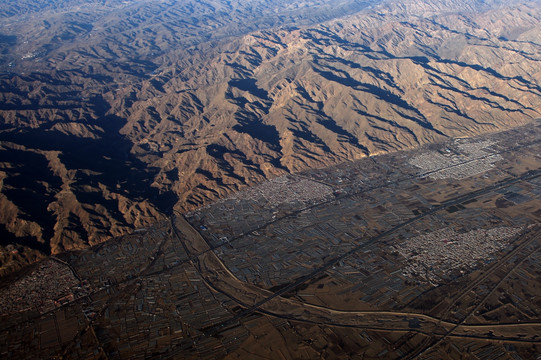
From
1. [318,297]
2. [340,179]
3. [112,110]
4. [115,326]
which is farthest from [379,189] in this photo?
[112,110]

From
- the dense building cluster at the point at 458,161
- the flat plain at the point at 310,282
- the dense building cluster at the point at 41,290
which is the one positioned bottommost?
the dense building cluster at the point at 458,161

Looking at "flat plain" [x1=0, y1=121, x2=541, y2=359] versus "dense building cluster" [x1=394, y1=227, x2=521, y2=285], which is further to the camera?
"dense building cluster" [x1=394, y1=227, x2=521, y2=285]

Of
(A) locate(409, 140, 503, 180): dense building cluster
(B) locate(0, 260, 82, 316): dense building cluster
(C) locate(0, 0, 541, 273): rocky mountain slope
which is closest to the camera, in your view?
(B) locate(0, 260, 82, 316): dense building cluster

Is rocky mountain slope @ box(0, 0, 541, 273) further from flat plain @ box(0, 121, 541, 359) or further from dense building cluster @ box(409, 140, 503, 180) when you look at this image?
dense building cluster @ box(409, 140, 503, 180)

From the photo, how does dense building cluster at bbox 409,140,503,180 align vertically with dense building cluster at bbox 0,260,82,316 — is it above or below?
below

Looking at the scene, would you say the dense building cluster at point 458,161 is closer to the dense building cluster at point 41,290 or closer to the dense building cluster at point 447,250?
the dense building cluster at point 447,250

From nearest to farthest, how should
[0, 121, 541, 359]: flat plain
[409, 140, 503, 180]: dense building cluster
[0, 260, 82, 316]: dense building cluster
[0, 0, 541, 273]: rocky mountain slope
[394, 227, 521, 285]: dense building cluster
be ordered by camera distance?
[0, 121, 541, 359]: flat plain, [0, 260, 82, 316]: dense building cluster, [394, 227, 521, 285]: dense building cluster, [0, 0, 541, 273]: rocky mountain slope, [409, 140, 503, 180]: dense building cluster

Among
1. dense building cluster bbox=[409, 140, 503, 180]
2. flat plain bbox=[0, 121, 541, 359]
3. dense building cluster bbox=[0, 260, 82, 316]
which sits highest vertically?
dense building cluster bbox=[0, 260, 82, 316]

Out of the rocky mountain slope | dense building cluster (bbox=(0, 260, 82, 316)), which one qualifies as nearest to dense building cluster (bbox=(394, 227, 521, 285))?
the rocky mountain slope

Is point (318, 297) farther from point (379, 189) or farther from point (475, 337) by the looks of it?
point (379, 189)

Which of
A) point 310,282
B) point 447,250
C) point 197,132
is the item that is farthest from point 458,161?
point 197,132

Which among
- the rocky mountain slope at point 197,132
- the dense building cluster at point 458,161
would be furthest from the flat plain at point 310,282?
the rocky mountain slope at point 197,132

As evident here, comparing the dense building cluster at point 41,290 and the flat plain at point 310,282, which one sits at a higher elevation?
the dense building cluster at point 41,290
